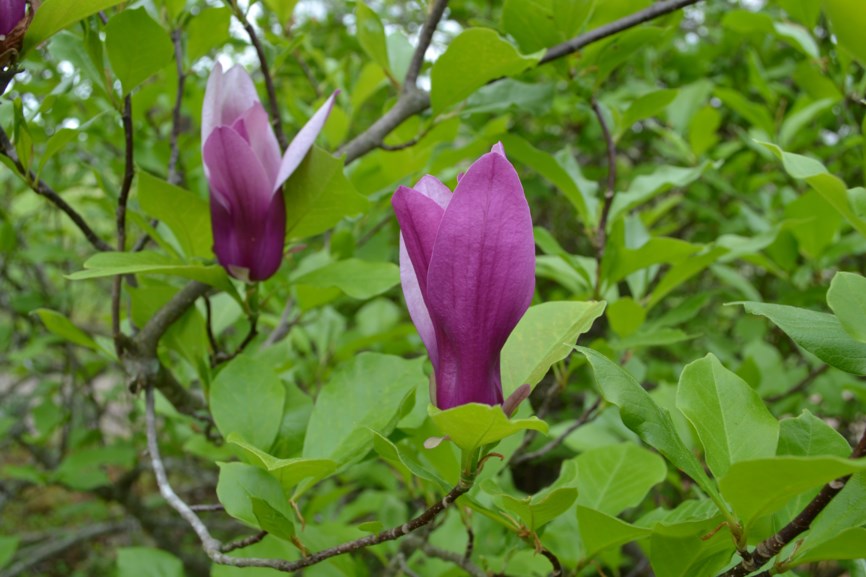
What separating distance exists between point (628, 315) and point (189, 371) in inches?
29.4

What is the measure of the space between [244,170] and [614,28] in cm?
53

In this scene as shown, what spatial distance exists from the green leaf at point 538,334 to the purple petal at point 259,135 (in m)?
0.36

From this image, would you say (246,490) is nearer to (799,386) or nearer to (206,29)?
(206,29)

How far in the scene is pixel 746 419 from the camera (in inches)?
23.8

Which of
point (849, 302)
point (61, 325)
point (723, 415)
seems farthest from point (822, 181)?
point (61, 325)

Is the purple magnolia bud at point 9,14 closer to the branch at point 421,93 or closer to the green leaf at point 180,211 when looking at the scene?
the green leaf at point 180,211

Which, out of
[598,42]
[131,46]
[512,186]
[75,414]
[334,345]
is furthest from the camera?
[75,414]

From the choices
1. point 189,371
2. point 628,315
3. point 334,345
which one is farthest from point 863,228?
point 334,345

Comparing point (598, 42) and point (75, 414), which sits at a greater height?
point (598, 42)

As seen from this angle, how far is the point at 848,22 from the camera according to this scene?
65cm

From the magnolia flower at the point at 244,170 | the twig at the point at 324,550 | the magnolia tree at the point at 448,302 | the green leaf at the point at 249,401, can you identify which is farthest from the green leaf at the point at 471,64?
the twig at the point at 324,550

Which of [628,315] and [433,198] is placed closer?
[433,198]

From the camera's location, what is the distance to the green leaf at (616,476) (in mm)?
836

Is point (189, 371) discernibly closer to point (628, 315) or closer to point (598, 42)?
point (628, 315)
